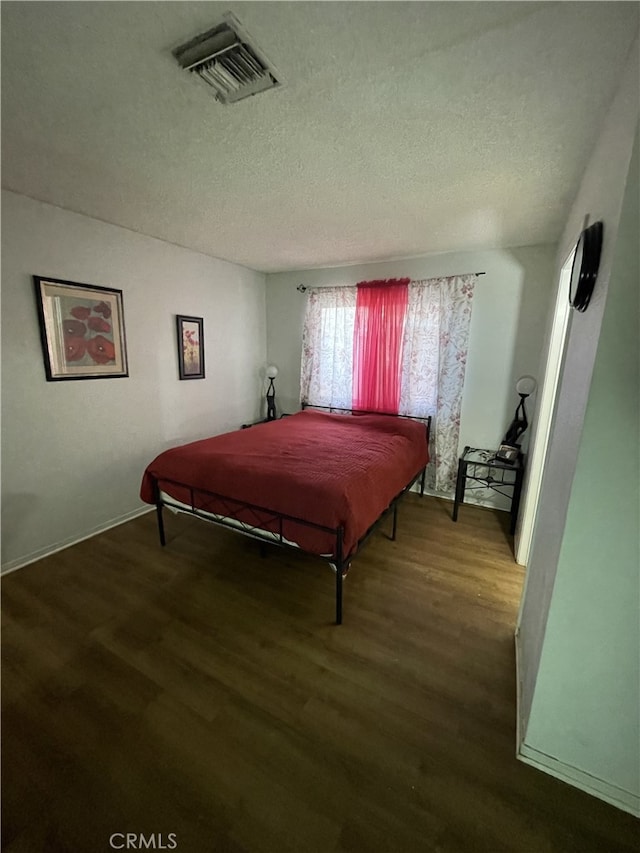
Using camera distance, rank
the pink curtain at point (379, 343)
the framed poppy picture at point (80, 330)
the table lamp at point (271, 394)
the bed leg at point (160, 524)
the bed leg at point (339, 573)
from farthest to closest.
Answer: the table lamp at point (271, 394)
the pink curtain at point (379, 343)
the bed leg at point (160, 524)
the framed poppy picture at point (80, 330)
the bed leg at point (339, 573)

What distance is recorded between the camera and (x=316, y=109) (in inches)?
52.2

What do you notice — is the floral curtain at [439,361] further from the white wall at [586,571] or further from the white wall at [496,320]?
the white wall at [586,571]

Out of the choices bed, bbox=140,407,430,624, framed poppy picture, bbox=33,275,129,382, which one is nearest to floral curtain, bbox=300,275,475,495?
bed, bbox=140,407,430,624

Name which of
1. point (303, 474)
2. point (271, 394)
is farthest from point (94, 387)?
point (271, 394)

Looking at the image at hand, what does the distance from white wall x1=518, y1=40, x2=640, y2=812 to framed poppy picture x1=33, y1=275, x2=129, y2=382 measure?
311 cm

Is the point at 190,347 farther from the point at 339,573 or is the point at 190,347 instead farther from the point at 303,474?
the point at 339,573

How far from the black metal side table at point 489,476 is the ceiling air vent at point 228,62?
2900 millimetres

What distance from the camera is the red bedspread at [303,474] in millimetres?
1867

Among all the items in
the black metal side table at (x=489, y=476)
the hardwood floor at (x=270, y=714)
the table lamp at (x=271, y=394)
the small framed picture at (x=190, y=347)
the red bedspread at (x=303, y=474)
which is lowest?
the hardwood floor at (x=270, y=714)

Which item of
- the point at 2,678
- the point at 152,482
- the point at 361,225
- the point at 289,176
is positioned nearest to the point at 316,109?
the point at 289,176

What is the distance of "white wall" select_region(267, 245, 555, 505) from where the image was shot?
2969mm

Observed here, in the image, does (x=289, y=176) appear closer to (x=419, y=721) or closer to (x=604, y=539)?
(x=604, y=539)

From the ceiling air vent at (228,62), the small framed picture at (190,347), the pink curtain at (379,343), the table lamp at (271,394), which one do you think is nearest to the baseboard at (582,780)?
the ceiling air vent at (228,62)

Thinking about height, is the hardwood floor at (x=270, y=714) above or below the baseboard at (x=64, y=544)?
below
